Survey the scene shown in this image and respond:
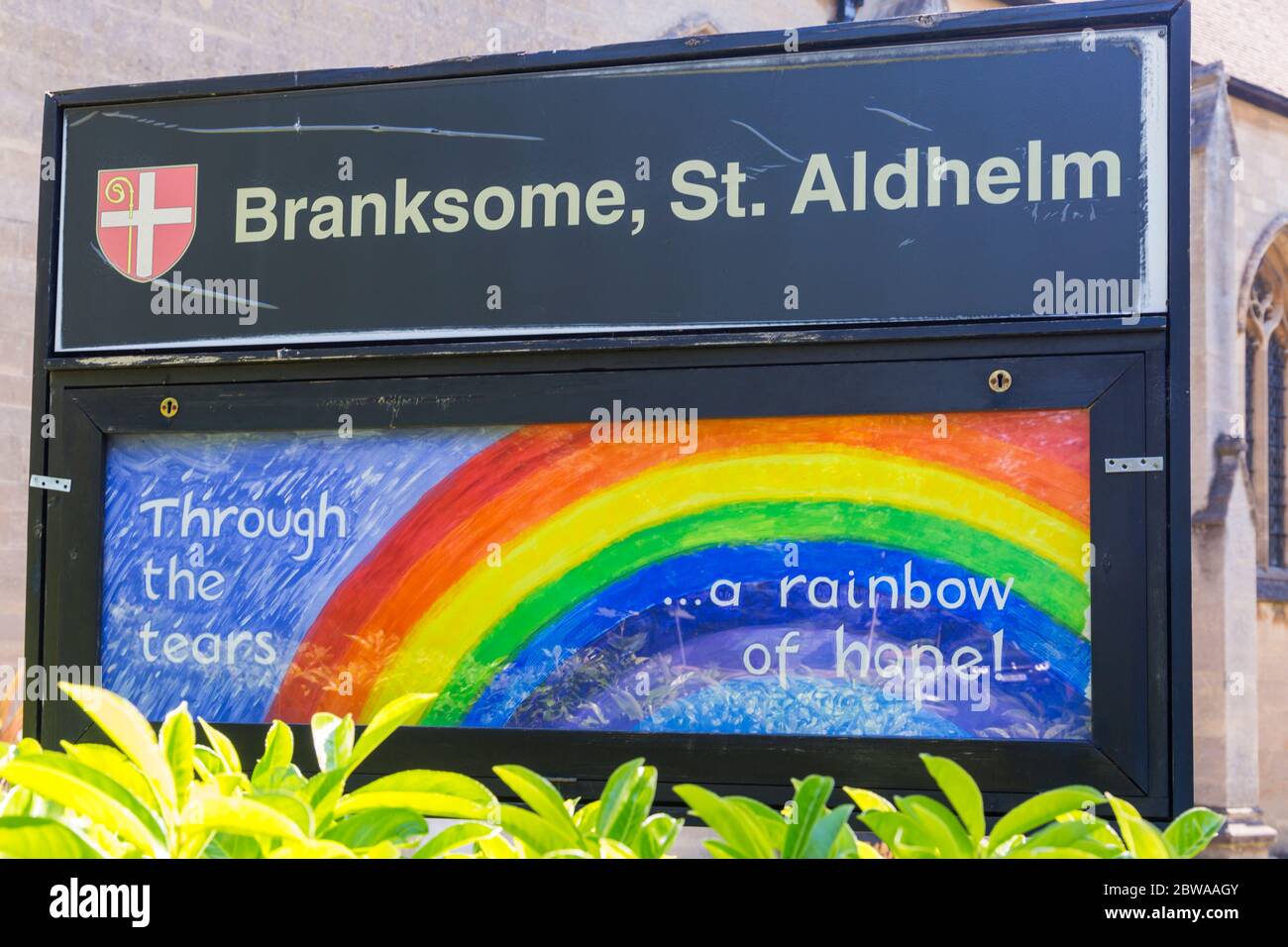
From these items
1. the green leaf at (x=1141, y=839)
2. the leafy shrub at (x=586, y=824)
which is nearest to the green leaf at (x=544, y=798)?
the leafy shrub at (x=586, y=824)

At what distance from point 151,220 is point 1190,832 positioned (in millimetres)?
2814

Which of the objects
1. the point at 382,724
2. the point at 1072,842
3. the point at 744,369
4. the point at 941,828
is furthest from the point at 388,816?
the point at 744,369

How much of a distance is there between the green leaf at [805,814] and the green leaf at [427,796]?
0.28 metres

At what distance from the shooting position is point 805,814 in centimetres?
125

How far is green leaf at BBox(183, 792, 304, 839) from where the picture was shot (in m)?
1.03

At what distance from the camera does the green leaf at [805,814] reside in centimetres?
120

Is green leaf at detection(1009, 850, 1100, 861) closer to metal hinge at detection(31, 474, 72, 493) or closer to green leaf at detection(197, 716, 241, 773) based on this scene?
green leaf at detection(197, 716, 241, 773)

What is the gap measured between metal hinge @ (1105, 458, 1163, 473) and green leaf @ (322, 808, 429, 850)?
1965 millimetres

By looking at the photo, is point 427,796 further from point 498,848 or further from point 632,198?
point 632,198
